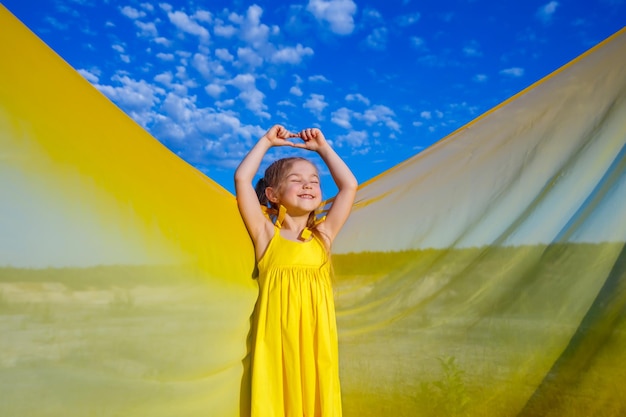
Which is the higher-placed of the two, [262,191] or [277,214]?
[262,191]

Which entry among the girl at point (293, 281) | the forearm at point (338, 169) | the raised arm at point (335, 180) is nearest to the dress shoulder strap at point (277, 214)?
the girl at point (293, 281)

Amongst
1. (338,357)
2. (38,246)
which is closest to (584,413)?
(338,357)

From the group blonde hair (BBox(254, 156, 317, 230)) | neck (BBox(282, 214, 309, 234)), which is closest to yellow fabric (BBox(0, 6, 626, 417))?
neck (BBox(282, 214, 309, 234))

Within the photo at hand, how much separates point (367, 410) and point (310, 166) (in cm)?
111

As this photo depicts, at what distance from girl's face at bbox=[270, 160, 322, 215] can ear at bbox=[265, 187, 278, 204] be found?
0.5 inches

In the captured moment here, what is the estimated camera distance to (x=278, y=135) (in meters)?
2.71

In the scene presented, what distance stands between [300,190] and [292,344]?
70 centimetres

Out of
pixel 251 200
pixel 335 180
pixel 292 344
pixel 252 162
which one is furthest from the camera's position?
pixel 335 180

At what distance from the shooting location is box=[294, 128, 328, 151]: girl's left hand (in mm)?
2740

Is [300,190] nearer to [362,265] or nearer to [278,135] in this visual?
[278,135]

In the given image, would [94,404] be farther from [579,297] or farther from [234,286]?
[579,297]

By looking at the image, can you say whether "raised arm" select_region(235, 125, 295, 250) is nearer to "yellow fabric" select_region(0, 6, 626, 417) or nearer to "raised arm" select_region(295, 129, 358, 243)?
"yellow fabric" select_region(0, 6, 626, 417)

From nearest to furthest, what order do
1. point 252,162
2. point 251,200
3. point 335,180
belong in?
1. point 251,200
2. point 252,162
3. point 335,180

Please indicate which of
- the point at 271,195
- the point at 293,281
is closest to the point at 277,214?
the point at 271,195
